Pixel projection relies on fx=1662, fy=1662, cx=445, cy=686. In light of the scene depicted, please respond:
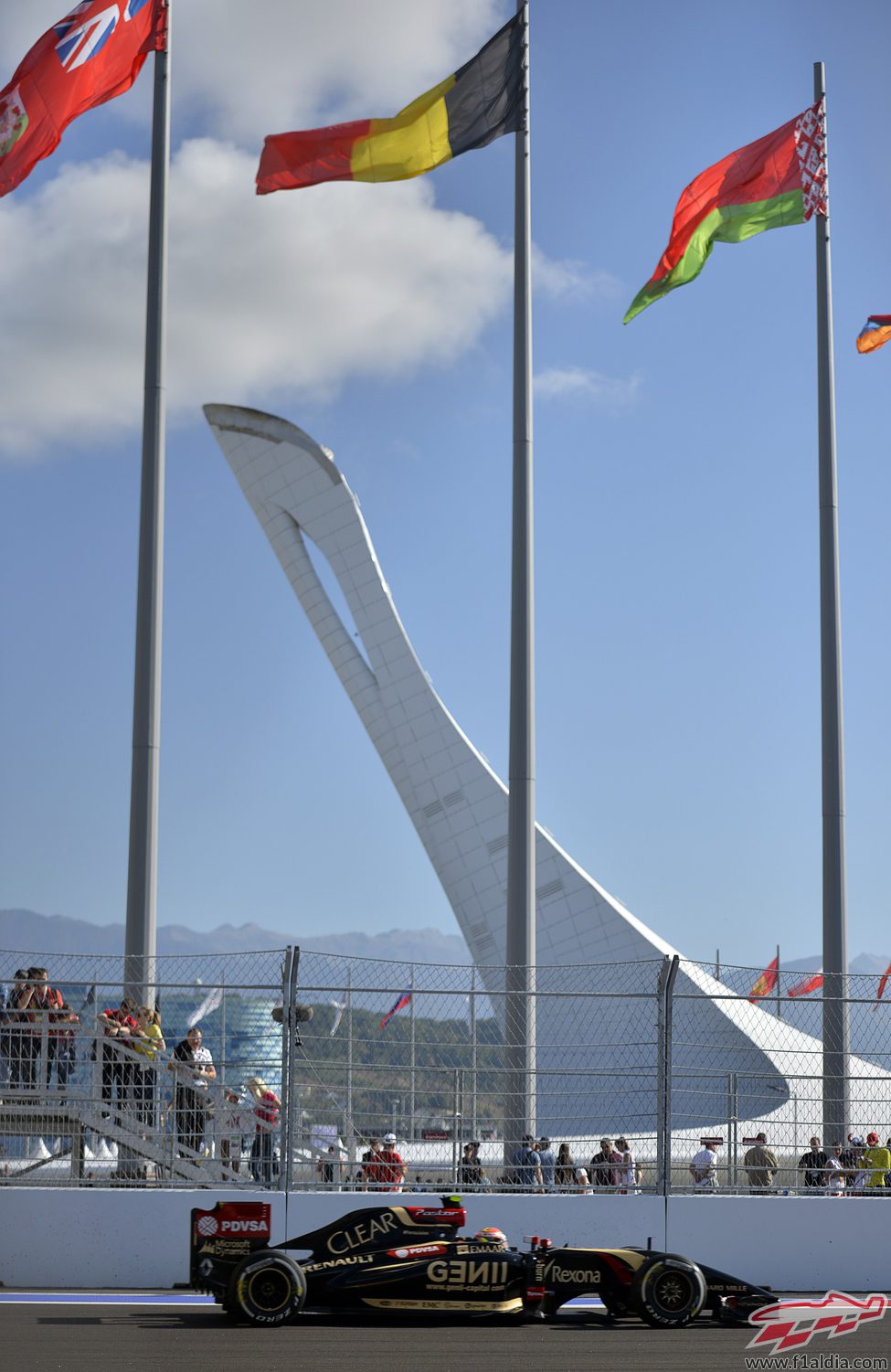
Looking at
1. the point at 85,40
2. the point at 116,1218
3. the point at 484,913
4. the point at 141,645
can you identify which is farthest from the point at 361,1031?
the point at 484,913

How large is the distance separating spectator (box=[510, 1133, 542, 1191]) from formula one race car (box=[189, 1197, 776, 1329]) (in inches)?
55.7

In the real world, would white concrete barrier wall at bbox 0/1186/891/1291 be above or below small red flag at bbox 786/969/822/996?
below

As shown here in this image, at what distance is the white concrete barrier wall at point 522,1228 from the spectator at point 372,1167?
0.42ft

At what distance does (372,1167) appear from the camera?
10.4 metres

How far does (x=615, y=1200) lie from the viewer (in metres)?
10.1

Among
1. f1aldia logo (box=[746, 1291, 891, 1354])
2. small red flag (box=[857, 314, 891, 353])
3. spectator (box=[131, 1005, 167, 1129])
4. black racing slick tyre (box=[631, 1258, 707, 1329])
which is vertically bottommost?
f1aldia logo (box=[746, 1291, 891, 1354])

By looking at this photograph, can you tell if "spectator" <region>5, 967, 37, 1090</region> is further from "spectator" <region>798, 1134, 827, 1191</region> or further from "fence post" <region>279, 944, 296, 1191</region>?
"spectator" <region>798, 1134, 827, 1191</region>

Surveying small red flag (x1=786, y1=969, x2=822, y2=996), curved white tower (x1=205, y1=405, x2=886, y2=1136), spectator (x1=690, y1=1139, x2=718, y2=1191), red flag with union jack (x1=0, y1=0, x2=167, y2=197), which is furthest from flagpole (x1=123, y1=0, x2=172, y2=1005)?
curved white tower (x1=205, y1=405, x2=886, y2=1136)

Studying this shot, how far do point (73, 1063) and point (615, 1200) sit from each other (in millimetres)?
3438

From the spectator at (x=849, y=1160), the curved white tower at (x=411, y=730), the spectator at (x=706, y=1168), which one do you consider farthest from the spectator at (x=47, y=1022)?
the curved white tower at (x=411, y=730)

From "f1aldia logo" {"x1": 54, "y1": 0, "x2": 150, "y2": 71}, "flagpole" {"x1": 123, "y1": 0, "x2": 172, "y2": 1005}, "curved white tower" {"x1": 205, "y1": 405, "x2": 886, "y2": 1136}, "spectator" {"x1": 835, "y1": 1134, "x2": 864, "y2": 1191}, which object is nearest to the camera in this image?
"spectator" {"x1": 835, "y1": 1134, "x2": 864, "y2": 1191}

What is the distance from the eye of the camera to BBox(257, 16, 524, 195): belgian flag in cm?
1552

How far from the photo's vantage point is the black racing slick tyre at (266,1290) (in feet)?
27.1

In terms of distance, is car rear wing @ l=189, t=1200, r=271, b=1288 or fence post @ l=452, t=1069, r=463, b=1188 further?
fence post @ l=452, t=1069, r=463, b=1188
